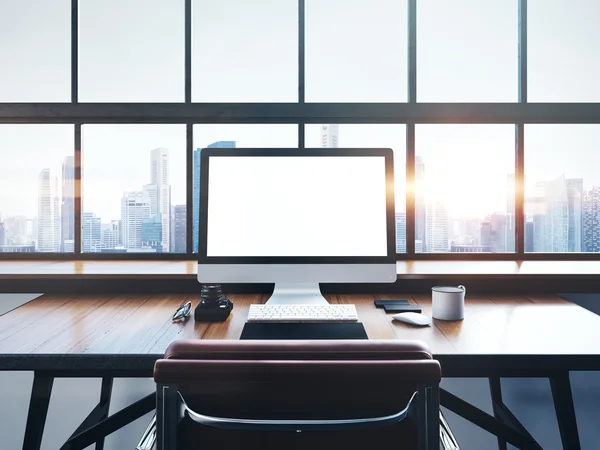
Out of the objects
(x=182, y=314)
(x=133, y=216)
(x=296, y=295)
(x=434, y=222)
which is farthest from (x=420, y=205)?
(x=133, y=216)

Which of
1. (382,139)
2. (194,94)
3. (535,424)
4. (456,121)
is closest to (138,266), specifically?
(194,94)

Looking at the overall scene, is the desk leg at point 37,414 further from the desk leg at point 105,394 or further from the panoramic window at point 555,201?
the panoramic window at point 555,201

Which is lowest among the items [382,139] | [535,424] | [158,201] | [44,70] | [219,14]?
[535,424]

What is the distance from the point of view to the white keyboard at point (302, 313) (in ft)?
3.63

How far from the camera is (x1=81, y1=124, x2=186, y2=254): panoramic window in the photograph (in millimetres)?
2031

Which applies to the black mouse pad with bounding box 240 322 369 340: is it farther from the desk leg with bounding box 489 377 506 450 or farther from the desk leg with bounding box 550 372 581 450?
the desk leg with bounding box 489 377 506 450

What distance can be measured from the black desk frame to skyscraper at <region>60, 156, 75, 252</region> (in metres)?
0.68

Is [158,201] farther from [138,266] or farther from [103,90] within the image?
[103,90]

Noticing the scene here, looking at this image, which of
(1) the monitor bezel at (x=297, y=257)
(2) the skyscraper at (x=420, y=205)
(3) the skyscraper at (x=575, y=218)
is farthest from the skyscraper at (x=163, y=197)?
(3) the skyscraper at (x=575, y=218)

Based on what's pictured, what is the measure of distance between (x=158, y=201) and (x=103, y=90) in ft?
2.09

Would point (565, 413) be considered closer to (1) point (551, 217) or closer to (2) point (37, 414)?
(1) point (551, 217)

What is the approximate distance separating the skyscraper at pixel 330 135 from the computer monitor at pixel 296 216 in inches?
30.1

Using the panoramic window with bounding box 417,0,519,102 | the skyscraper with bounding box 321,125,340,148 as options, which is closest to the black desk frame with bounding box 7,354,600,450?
the skyscraper with bounding box 321,125,340,148

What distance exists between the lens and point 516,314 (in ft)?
4.03
